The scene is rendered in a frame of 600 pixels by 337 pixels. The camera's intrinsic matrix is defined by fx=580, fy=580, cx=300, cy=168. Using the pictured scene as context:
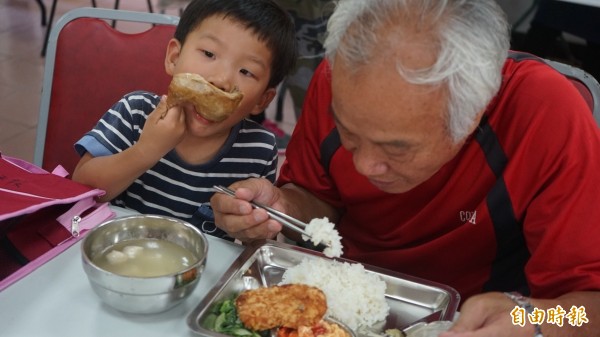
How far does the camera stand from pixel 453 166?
150 cm

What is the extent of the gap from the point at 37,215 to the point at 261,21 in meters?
0.79

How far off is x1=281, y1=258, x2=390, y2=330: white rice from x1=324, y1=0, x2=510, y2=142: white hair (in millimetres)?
373

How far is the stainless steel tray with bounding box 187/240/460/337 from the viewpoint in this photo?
126 cm

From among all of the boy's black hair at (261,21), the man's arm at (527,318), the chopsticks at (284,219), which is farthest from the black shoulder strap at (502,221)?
the boy's black hair at (261,21)

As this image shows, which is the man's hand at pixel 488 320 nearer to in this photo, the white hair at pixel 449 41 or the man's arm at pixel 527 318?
the man's arm at pixel 527 318

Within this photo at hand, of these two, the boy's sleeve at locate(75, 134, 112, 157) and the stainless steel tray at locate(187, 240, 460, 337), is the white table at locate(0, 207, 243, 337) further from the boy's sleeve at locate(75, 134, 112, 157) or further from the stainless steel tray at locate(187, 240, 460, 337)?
the boy's sleeve at locate(75, 134, 112, 157)

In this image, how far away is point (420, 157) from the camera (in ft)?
4.03

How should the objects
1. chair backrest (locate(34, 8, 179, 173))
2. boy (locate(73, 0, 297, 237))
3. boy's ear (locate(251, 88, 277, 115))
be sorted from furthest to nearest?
chair backrest (locate(34, 8, 179, 173))
boy's ear (locate(251, 88, 277, 115))
boy (locate(73, 0, 297, 237))

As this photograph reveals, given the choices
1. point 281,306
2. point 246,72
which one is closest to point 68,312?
point 281,306

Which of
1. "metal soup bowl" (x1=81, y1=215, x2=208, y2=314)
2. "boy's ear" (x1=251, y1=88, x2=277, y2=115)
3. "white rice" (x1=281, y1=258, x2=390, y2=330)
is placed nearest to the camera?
"metal soup bowl" (x1=81, y1=215, x2=208, y2=314)

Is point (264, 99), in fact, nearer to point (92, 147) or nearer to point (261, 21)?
point (261, 21)

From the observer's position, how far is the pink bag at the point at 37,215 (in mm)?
1255

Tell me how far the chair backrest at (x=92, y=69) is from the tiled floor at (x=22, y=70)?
1884 millimetres

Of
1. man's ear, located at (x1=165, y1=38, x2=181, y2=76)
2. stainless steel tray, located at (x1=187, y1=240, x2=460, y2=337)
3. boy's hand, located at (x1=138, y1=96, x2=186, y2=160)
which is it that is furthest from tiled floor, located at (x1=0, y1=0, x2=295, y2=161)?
stainless steel tray, located at (x1=187, y1=240, x2=460, y2=337)
